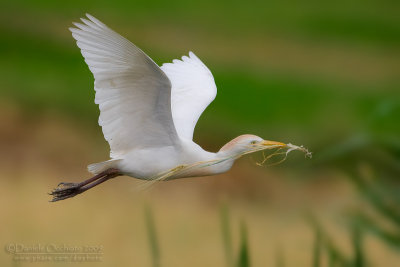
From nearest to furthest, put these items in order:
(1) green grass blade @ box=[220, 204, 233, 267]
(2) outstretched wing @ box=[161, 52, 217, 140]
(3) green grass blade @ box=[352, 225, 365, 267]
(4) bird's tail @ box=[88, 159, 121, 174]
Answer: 1. (1) green grass blade @ box=[220, 204, 233, 267]
2. (3) green grass blade @ box=[352, 225, 365, 267]
3. (4) bird's tail @ box=[88, 159, 121, 174]
4. (2) outstretched wing @ box=[161, 52, 217, 140]

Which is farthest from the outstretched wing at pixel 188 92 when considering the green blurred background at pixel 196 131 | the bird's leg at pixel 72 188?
the green blurred background at pixel 196 131

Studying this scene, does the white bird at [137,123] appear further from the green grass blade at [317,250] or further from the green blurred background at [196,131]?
the green blurred background at [196,131]

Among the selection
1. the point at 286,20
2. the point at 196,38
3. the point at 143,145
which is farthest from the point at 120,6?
the point at 143,145

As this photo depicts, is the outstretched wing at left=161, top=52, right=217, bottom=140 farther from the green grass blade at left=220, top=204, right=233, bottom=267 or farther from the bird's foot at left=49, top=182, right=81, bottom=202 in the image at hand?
the green grass blade at left=220, top=204, right=233, bottom=267

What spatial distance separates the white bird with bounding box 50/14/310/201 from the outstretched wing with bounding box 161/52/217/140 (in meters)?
0.22

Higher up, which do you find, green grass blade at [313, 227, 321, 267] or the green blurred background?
the green blurred background

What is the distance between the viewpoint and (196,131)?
25.4 ft

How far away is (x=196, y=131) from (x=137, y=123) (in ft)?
14.2

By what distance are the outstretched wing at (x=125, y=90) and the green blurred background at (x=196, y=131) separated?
1.46m

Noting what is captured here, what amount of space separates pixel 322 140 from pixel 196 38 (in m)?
3.32

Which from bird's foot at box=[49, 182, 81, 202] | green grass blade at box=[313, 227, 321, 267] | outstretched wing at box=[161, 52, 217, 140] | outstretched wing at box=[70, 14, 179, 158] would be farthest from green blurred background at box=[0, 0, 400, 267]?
green grass blade at box=[313, 227, 321, 267]

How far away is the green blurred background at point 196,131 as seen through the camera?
672 cm

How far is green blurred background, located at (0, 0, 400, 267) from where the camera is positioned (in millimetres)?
6719

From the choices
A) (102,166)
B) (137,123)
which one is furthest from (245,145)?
(102,166)
